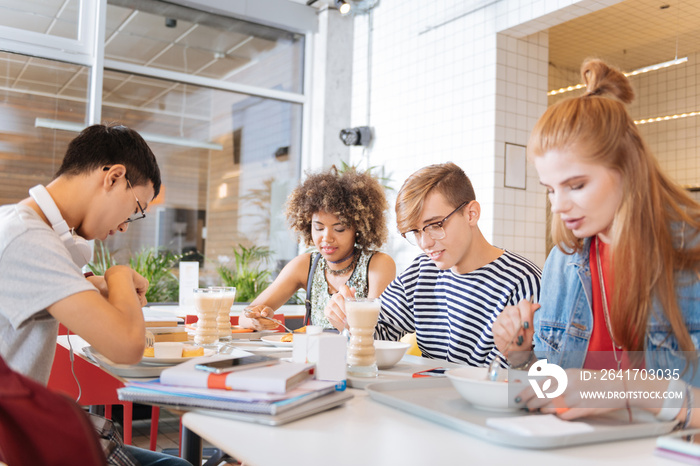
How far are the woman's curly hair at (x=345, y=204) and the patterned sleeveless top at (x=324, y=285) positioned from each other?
0.14m

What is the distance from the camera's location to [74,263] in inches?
50.1

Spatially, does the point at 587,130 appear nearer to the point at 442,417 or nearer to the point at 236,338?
the point at 442,417

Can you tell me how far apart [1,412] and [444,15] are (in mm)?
4567

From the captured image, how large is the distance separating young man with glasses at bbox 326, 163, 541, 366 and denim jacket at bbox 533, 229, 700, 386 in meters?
0.34

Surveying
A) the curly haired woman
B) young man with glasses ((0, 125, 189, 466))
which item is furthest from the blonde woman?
the curly haired woman

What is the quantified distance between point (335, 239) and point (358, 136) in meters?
2.81

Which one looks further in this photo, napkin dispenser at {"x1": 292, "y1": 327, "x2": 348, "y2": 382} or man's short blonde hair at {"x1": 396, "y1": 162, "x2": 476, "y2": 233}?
man's short blonde hair at {"x1": 396, "y1": 162, "x2": 476, "y2": 233}

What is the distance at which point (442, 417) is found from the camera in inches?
A: 37.2

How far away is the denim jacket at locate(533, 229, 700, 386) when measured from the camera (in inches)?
43.4

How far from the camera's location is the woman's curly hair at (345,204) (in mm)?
2836

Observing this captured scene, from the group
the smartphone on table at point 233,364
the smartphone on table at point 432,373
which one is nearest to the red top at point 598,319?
the smartphone on table at point 432,373

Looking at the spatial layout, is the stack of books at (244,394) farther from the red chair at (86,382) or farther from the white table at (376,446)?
the red chair at (86,382)

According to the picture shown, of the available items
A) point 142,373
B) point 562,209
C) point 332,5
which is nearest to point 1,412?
point 142,373

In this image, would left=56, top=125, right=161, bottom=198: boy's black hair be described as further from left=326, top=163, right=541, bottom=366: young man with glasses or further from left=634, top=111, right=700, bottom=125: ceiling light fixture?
left=634, top=111, right=700, bottom=125: ceiling light fixture
